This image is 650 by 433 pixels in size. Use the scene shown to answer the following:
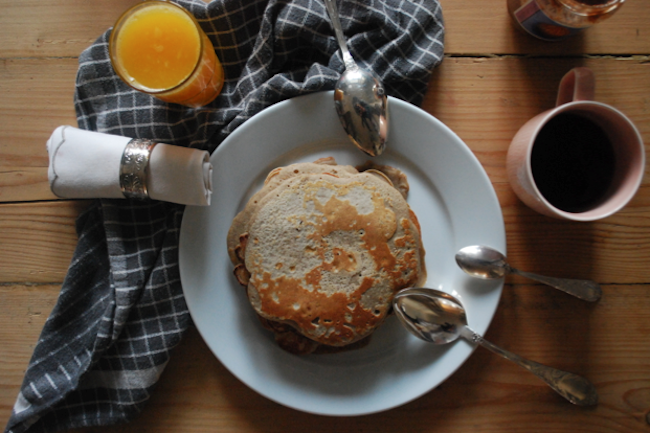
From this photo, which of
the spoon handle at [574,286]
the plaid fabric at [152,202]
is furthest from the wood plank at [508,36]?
the spoon handle at [574,286]

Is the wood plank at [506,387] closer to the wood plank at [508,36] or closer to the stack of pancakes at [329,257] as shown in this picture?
the stack of pancakes at [329,257]

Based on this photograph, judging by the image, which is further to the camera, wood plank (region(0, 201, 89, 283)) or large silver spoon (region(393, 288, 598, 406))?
wood plank (region(0, 201, 89, 283))

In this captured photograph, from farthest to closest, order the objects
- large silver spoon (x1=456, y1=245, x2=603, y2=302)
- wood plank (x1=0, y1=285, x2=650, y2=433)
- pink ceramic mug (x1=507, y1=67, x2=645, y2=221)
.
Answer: wood plank (x1=0, y1=285, x2=650, y2=433) < large silver spoon (x1=456, y1=245, x2=603, y2=302) < pink ceramic mug (x1=507, y1=67, x2=645, y2=221)

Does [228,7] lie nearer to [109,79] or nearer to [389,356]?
[109,79]

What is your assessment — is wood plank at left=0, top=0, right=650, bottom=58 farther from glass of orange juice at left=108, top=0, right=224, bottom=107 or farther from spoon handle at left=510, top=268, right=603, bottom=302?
spoon handle at left=510, top=268, right=603, bottom=302

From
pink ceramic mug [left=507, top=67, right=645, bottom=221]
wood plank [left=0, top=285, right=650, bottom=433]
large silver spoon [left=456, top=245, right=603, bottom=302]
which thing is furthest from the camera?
wood plank [left=0, top=285, right=650, bottom=433]

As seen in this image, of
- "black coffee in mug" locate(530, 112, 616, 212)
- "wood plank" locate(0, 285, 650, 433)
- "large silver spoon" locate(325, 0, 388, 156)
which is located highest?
"large silver spoon" locate(325, 0, 388, 156)

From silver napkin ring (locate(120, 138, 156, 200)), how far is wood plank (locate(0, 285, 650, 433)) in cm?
59

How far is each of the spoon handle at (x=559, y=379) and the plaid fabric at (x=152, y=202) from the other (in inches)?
36.4

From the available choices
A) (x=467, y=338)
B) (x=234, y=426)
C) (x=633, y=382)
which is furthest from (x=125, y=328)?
(x=633, y=382)

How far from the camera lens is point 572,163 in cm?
134

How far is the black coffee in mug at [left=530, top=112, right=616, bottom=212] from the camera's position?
132 cm

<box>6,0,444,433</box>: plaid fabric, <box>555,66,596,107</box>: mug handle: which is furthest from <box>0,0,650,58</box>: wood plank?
<box>555,66,596,107</box>: mug handle

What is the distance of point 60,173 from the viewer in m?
1.34
